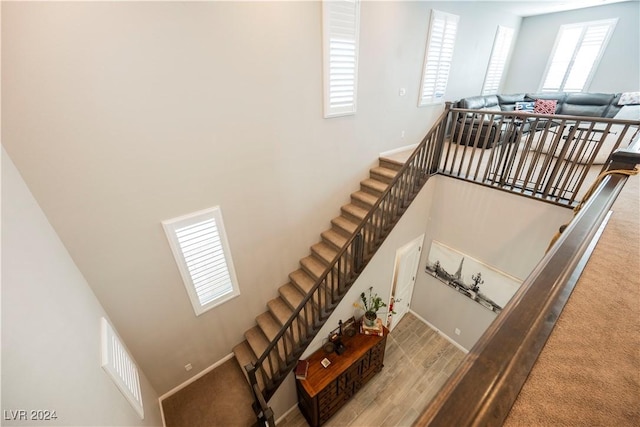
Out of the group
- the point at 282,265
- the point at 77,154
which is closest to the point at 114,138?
the point at 77,154

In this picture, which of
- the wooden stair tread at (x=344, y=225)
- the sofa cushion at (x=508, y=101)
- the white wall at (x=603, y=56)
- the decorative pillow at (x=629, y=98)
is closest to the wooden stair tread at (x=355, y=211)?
the wooden stair tread at (x=344, y=225)

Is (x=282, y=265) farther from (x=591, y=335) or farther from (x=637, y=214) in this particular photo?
(x=637, y=214)

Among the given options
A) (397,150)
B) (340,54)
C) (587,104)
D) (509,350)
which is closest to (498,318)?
(509,350)

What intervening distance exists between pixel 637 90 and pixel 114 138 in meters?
9.90

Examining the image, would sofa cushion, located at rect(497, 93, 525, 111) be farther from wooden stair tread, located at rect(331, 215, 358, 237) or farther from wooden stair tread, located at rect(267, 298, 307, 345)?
wooden stair tread, located at rect(267, 298, 307, 345)

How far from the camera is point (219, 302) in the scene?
2990 millimetres

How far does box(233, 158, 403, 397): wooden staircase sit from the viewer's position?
9.86 feet

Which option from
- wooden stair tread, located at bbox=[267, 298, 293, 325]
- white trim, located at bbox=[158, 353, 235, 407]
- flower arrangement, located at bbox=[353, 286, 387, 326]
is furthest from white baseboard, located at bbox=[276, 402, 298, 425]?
flower arrangement, located at bbox=[353, 286, 387, 326]

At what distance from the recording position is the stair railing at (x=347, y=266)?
9.36 ft

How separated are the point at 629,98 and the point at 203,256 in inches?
350

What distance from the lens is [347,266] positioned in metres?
3.15

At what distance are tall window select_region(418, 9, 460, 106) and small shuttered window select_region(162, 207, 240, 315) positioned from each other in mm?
4361

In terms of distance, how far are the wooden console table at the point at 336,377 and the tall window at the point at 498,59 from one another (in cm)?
683

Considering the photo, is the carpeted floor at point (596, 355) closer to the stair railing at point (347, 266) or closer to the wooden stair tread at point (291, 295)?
the stair railing at point (347, 266)
